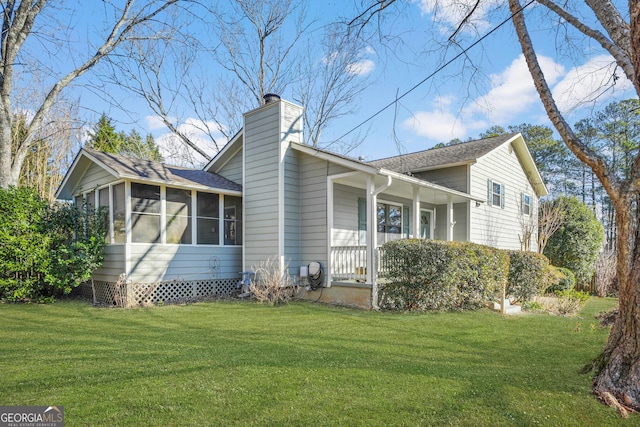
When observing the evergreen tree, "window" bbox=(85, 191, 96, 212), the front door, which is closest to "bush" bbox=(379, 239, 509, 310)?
the front door

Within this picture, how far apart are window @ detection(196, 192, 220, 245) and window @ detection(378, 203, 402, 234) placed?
498 centimetres

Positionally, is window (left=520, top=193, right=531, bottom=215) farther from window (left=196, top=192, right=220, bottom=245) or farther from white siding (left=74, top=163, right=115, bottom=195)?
white siding (left=74, top=163, right=115, bottom=195)

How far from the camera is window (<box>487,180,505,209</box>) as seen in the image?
1348 cm

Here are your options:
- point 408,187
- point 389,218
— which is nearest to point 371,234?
point 408,187

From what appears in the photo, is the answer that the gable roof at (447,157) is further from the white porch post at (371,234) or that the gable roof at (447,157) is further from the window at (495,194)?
the white porch post at (371,234)

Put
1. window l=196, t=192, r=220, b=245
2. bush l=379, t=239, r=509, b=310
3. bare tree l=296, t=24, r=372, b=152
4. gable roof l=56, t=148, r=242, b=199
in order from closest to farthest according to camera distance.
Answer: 1. bush l=379, t=239, r=509, b=310
2. gable roof l=56, t=148, r=242, b=199
3. window l=196, t=192, r=220, b=245
4. bare tree l=296, t=24, r=372, b=152

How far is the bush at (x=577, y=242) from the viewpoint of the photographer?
14.3 metres

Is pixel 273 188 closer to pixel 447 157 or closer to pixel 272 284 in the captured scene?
pixel 272 284

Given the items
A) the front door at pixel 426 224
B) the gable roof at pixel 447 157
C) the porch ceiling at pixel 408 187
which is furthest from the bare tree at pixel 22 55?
the front door at pixel 426 224

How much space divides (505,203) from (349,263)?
851 centimetres

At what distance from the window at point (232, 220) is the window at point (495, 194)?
344 inches

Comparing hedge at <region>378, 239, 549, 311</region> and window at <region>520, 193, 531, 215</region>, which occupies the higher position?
window at <region>520, 193, 531, 215</region>

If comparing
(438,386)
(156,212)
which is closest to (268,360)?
(438,386)

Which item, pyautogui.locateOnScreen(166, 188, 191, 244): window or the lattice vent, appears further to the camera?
pyautogui.locateOnScreen(166, 188, 191, 244): window
